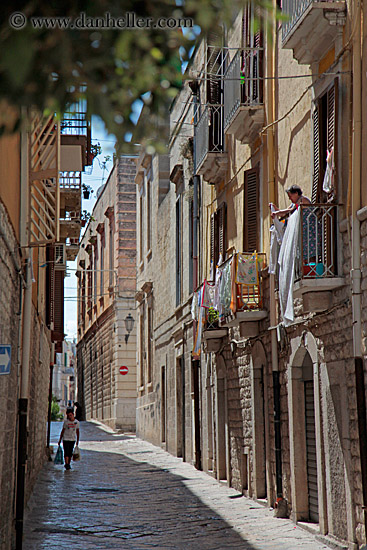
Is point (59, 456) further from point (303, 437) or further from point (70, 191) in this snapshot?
point (303, 437)

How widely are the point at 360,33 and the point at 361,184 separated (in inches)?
70.4

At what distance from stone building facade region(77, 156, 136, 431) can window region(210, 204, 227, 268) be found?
15512mm

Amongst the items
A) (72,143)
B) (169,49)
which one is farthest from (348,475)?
(72,143)

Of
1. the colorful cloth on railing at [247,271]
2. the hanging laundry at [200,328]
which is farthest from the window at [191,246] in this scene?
the colorful cloth on railing at [247,271]

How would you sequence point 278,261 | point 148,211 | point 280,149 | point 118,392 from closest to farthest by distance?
point 278,261
point 280,149
point 148,211
point 118,392

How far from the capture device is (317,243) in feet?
33.3

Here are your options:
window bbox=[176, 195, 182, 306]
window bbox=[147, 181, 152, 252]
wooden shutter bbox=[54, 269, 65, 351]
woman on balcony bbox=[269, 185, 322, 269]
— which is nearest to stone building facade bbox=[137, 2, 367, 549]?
woman on balcony bbox=[269, 185, 322, 269]

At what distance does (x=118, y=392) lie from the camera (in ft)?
120

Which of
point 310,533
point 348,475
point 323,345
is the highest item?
point 323,345

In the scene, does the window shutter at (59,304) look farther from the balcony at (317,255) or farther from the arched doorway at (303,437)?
the balcony at (317,255)

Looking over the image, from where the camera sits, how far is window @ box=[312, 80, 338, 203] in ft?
33.9

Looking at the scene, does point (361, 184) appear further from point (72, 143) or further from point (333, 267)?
point (72, 143)

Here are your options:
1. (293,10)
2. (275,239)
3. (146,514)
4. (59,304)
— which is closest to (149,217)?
(59,304)

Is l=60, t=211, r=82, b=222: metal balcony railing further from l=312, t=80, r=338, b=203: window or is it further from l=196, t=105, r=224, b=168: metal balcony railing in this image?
l=312, t=80, r=338, b=203: window
